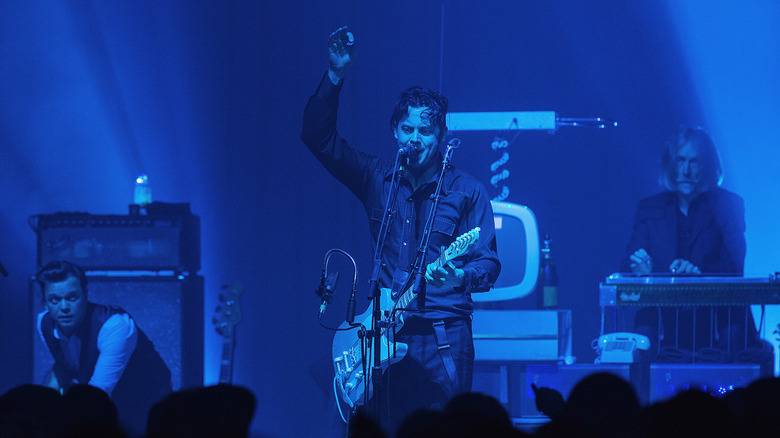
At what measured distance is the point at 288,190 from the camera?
793 centimetres

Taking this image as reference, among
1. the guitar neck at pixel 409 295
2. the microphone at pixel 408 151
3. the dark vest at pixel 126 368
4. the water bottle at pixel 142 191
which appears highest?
the microphone at pixel 408 151

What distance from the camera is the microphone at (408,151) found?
15.7ft

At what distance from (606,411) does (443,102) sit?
2.98 metres

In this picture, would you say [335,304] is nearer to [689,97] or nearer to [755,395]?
[689,97]

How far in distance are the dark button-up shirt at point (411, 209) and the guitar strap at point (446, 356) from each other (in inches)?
3.0

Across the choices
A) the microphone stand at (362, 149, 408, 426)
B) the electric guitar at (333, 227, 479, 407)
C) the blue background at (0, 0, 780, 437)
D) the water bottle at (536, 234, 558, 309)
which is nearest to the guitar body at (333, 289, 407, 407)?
the electric guitar at (333, 227, 479, 407)

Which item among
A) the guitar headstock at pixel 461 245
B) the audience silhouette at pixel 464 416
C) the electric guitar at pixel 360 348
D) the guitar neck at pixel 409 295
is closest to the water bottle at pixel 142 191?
the electric guitar at pixel 360 348

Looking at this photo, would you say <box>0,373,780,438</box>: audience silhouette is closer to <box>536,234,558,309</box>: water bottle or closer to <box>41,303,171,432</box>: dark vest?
<box>41,303,171,432</box>: dark vest

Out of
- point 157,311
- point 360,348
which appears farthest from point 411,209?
point 157,311

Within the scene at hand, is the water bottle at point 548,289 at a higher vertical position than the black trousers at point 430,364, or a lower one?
higher

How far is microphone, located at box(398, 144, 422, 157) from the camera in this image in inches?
188

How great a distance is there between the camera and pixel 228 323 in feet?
23.5

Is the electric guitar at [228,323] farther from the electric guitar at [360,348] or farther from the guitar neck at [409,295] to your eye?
the guitar neck at [409,295]

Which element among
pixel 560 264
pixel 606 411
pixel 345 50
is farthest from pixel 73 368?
pixel 606 411
